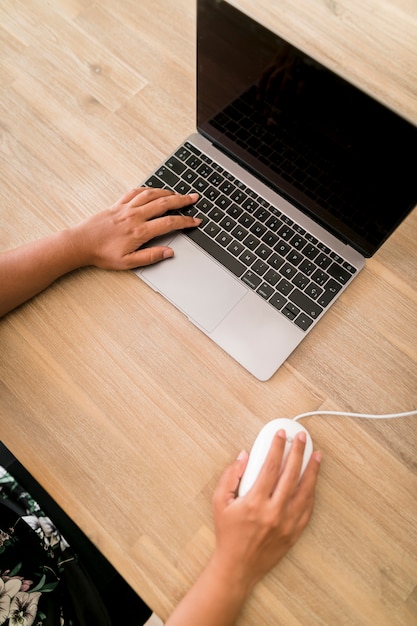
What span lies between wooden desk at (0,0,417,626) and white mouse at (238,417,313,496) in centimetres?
3

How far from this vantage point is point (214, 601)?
1.96ft

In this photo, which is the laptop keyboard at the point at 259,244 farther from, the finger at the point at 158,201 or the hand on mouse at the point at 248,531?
the hand on mouse at the point at 248,531

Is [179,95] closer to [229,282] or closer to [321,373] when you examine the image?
[229,282]

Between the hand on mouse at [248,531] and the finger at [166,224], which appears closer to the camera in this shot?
the hand on mouse at [248,531]

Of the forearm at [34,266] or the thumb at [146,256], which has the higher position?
the thumb at [146,256]

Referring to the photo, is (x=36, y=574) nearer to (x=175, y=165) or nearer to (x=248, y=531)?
(x=248, y=531)

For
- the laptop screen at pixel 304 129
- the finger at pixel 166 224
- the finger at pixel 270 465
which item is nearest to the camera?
the laptop screen at pixel 304 129

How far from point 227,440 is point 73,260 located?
0.36 m

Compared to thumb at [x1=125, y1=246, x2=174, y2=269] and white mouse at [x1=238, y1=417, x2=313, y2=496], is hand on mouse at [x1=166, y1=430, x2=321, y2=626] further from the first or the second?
thumb at [x1=125, y1=246, x2=174, y2=269]

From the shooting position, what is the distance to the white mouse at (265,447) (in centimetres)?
63

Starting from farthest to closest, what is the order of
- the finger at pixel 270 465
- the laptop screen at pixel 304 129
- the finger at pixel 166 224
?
the finger at pixel 166 224, the finger at pixel 270 465, the laptop screen at pixel 304 129

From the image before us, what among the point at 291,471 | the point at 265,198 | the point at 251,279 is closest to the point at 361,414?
the point at 291,471

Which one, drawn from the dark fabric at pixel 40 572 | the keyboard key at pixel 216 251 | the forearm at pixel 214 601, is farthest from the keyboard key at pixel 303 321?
the dark fabric at pixel 40 572

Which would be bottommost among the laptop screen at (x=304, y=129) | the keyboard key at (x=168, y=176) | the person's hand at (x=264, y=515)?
the person's hand at (x=264, y=515)
